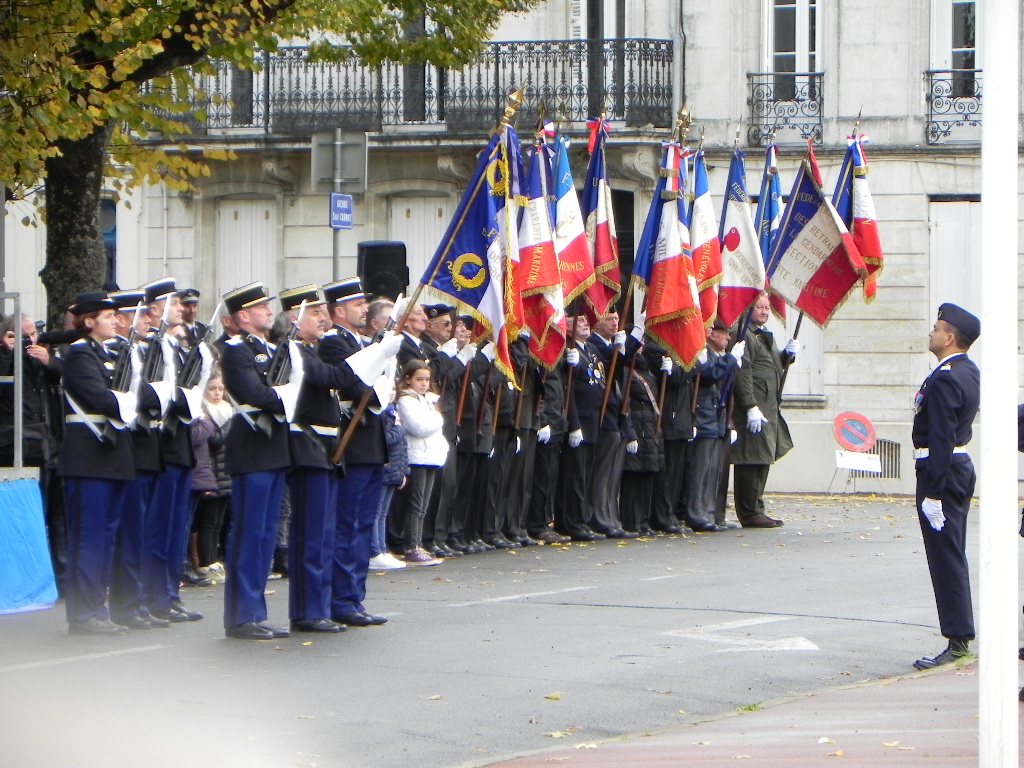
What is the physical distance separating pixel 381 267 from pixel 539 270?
10.0ft

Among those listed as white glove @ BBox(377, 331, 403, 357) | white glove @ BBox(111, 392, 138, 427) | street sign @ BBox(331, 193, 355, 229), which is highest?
street sign @ BBox(331, 193, 355, 229)

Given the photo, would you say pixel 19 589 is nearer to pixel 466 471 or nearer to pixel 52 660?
pixel 52 660

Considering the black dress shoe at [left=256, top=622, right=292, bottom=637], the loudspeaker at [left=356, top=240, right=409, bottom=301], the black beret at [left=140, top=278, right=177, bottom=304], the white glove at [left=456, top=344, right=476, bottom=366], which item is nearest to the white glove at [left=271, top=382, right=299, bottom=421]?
the black dress shoe at [left=256, top=622, right=292, bottom=637]

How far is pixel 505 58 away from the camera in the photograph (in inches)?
1041

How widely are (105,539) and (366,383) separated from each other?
1781 millimetres

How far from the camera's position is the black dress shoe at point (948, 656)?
377 inches

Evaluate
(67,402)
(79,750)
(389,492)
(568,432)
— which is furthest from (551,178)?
(79,750)

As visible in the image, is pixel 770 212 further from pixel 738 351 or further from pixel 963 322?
pixel 963 322

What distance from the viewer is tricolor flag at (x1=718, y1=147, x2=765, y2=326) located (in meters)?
17.6

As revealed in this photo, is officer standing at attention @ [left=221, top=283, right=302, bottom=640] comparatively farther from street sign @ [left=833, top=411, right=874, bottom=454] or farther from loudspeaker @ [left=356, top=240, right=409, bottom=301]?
street sign @ [left=833, top=411, right=874, bottom=454]

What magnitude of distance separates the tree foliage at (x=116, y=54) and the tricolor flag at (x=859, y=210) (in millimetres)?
4125

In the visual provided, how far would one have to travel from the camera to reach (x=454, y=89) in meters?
26.7

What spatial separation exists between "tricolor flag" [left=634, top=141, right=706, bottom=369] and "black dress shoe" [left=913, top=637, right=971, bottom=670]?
280 inches

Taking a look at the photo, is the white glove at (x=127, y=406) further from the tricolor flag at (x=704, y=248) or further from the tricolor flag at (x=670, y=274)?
the tricolor flag at (x=704, y=248)
